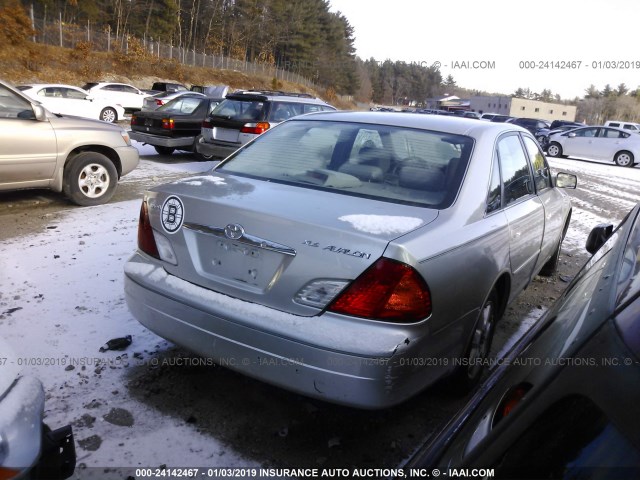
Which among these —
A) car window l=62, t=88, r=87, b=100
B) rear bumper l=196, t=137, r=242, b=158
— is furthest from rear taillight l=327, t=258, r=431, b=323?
car window l=62, t=88, r=87, b=100

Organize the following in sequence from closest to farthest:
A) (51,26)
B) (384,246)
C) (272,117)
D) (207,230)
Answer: (384,246) < (207,230) < (272,117) < (51,26)

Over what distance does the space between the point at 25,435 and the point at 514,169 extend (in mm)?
3376

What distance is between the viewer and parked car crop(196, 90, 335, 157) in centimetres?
1010

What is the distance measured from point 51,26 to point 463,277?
43.0 metres

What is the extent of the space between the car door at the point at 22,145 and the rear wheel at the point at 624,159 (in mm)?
21091

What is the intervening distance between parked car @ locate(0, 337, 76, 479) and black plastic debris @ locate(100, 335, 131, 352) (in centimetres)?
151

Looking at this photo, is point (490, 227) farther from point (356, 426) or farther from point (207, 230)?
point (207, 230)

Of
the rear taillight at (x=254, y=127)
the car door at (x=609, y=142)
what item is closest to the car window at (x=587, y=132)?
the car door at (x=609, y=142)

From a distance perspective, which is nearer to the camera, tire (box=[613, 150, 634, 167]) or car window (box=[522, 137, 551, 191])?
car window (box=[522, 137, 551, 191])

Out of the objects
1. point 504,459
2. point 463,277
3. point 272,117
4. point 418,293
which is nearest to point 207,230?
point 418,293

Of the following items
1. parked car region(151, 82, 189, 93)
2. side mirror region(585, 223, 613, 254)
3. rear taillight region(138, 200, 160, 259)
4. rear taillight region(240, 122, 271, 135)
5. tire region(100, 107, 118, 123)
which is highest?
parked car region(151, 82, 189, 93)

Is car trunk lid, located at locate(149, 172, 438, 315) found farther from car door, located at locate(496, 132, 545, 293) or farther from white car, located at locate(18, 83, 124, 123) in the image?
white car, located at locate(18, 83, 124, 123)

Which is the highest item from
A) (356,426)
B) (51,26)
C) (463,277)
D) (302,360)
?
(51,26)

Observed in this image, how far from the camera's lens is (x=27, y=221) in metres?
6.12
